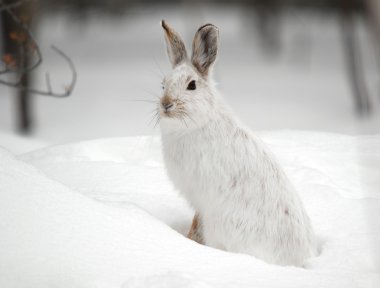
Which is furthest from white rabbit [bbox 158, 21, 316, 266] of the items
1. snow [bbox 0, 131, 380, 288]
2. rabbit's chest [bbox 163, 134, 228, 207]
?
snow [bbox 0, 131, 380, 288]

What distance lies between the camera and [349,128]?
8.55 m

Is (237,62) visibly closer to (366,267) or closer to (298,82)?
(298,82)

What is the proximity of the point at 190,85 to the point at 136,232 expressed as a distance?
90 centimetres

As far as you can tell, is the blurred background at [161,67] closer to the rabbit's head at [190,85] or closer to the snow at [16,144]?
the snow at [16,144]

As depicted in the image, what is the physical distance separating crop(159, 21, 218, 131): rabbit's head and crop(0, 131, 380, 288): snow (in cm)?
52

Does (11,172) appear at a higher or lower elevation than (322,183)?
higher

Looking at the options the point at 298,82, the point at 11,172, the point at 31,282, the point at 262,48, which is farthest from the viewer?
the point at 262,48

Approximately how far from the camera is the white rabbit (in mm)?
3068

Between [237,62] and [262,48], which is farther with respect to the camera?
[262,48]

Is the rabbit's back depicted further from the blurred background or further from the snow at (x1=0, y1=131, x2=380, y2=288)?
the blurred background

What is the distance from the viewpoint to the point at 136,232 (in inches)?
106

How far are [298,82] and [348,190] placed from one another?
808 cm

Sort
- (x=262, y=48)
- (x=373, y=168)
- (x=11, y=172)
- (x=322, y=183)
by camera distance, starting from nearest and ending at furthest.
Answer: (x=11, y=172) → (x=322, y=183) → (x=373, y=168) → (x=262, y=48)

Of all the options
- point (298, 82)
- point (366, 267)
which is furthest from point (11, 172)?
point (298, 82)
